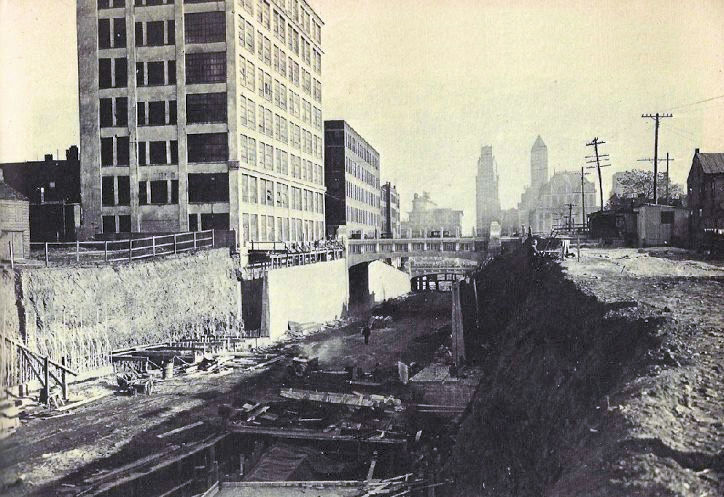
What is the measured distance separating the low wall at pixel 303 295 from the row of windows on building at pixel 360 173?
2097 cm

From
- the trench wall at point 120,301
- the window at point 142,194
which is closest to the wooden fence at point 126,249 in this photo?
the trench wall at point 120,301

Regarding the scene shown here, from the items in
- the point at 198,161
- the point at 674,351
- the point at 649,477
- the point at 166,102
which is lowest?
the point at 649,477

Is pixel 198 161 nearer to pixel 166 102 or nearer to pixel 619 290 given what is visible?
pixel 166 102

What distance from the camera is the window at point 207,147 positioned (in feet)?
139

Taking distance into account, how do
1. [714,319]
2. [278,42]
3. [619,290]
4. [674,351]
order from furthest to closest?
[278,42]
[619,290]
[714,319]
[674,351]

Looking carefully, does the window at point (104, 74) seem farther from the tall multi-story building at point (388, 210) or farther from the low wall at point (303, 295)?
the tall multi-story building at point (388, 210)

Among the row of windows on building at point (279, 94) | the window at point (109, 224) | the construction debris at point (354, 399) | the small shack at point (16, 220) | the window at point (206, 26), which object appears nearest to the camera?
the construction debris at point (354, 399)

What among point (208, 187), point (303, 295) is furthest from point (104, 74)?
point (303, 295)

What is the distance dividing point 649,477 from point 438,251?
4519 cm

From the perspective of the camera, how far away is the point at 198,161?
42.6 m

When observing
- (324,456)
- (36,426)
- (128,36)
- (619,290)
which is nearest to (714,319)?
(619,290)

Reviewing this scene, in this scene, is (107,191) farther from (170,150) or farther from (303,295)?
(303,295)

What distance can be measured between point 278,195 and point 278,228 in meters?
3.01

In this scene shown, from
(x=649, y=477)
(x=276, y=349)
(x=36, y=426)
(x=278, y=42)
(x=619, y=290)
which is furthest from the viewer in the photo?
(x=278, y=42)
